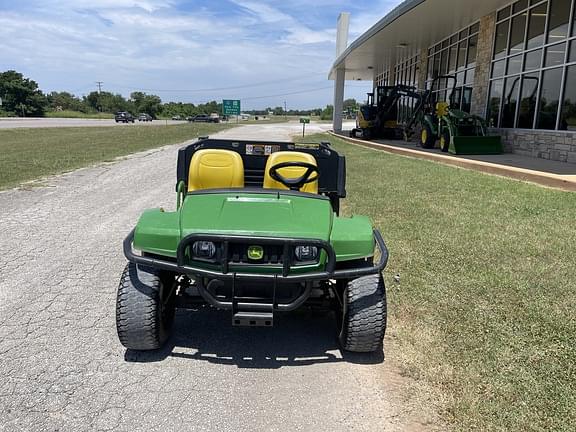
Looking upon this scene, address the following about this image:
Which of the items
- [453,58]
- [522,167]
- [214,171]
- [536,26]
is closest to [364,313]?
[214,171]

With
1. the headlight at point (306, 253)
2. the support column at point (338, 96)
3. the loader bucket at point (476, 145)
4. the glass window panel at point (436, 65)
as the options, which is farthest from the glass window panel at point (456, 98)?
the headlight at point (306, 253)

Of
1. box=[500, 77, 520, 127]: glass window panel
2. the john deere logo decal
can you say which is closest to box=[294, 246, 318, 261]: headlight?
the john deere logo decal

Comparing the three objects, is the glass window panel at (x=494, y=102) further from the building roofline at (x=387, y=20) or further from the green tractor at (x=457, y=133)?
the building roofline at (x=387, y=20)

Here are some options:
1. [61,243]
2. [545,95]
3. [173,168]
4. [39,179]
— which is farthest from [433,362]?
[545,95]

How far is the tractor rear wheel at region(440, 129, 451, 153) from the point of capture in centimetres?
1552

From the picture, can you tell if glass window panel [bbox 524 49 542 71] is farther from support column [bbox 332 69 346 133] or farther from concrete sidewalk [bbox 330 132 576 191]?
support column [bbox 332 69 346 133]

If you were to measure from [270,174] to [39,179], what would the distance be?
849cm

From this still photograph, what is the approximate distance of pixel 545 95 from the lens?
42.9 ft

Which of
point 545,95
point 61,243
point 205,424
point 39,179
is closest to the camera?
point 205,424

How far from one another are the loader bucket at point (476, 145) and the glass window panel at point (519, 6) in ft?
13.1

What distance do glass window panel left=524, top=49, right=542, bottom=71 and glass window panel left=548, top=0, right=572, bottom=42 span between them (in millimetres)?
543

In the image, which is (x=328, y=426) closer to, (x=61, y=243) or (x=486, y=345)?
(x=486, y=345)

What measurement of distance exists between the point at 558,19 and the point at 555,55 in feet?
3.20

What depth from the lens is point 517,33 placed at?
14484 millimetres
